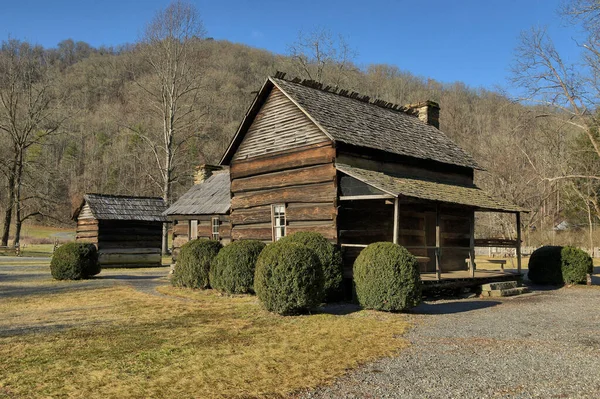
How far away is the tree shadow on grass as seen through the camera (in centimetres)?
1307

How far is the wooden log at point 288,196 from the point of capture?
1601cm

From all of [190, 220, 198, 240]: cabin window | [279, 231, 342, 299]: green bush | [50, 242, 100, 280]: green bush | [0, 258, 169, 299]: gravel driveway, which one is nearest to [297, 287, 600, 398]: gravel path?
[279, 231, 342, 299]: green bush

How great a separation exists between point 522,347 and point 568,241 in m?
40.8

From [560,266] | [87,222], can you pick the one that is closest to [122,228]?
[87,222]

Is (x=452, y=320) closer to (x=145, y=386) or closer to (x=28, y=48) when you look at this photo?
(x=145, y=386)

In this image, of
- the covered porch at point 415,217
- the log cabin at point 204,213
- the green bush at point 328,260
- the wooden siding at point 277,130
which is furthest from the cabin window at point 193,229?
the green bush at point 328,260

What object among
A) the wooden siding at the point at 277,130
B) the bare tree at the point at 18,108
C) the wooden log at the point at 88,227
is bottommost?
the wooden log at the point at 88,227

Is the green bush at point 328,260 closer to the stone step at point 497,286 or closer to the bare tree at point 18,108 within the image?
the stone step at point 497,286

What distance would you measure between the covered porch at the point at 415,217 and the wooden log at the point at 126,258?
19219 mm

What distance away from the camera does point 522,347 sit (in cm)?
866

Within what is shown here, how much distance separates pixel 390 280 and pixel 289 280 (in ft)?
8.17

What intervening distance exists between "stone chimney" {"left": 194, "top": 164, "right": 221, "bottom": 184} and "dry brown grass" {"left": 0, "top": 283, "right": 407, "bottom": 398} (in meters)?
16.9

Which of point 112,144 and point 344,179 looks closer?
point 344,179

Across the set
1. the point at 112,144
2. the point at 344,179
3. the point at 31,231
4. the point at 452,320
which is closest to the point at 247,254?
the point at 344,179
